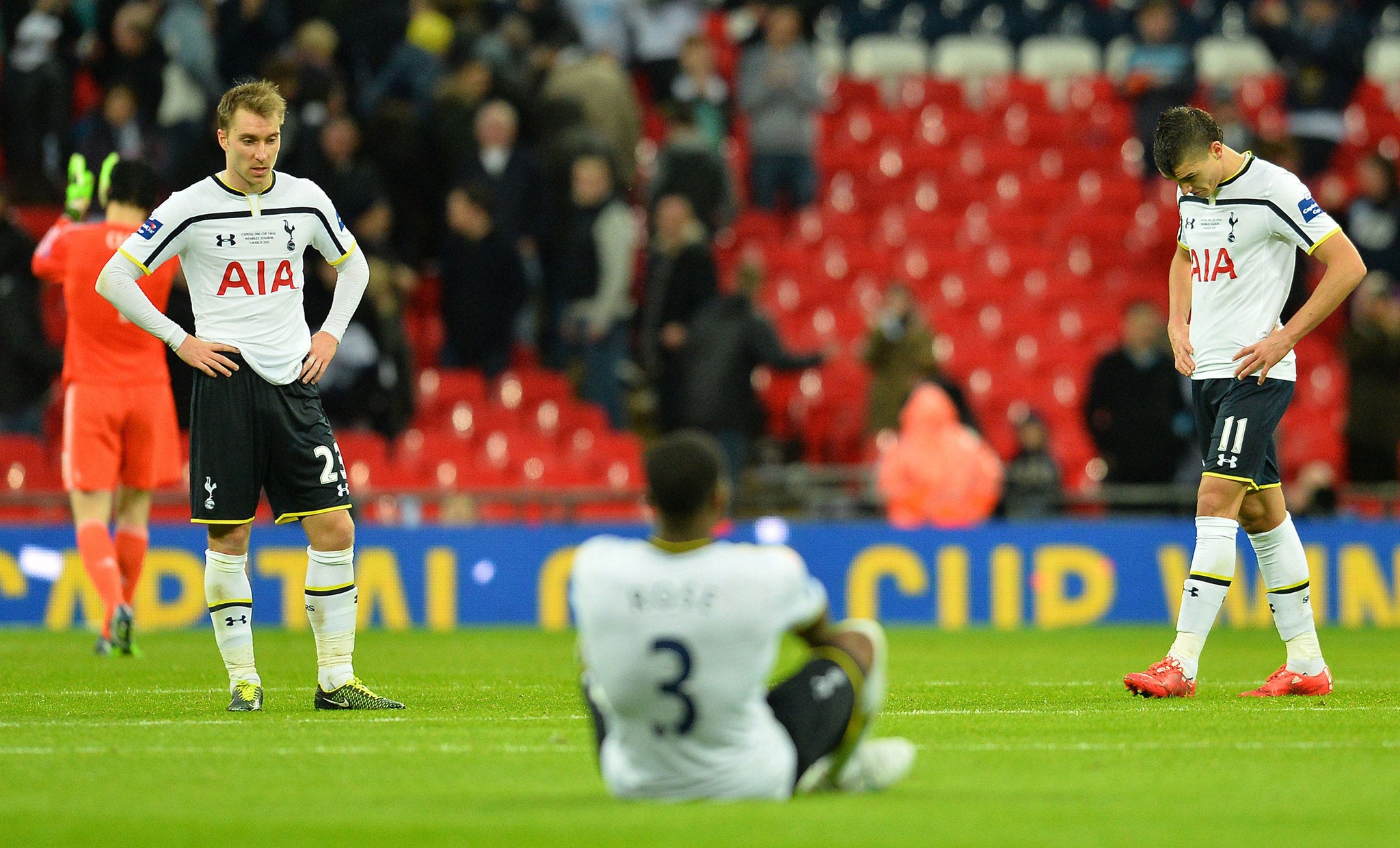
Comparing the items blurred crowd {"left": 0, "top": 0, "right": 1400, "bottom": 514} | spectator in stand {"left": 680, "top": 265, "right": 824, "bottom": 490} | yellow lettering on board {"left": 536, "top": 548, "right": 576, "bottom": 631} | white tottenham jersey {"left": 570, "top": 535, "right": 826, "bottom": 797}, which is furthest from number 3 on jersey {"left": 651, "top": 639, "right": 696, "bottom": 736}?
spectator in stand {"left": 680, "top": 265, "right": 824, "bottom": 490}

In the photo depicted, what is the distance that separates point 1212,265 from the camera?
846cm

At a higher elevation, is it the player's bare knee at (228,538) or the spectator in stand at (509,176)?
the spectator in stand at (509,176)

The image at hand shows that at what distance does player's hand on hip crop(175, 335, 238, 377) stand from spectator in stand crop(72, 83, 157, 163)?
938cm

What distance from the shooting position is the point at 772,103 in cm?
1956

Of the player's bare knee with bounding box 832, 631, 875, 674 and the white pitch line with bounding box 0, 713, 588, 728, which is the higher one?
the player's bare knee with bounding box 832, 631, 875, 674

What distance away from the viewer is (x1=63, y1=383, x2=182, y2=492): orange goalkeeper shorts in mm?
10938

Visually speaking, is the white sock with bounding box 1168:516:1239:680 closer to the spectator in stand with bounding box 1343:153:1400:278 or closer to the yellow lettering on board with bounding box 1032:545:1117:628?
the yellow lettering on board with bounding box 1032:545:1117:628

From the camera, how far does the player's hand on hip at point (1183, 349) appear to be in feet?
28.3

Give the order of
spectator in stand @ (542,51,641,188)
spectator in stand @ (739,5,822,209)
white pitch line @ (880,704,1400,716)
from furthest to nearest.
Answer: spectator in stand @ (739,5,822,209), spectator in stand @ (542,51,641,188), white pitch line @ (880,704,1400,716)

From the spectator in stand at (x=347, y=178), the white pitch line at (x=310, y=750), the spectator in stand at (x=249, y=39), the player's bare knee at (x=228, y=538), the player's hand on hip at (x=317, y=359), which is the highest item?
the spectator in stand at (x=249, y=39)

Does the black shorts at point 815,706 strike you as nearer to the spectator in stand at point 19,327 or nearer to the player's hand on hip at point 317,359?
the player's hand on hip at point 317,359

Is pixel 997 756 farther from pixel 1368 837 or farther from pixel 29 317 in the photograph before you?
pixel 29 317

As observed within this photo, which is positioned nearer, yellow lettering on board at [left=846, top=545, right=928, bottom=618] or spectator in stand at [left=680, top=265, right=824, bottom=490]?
yellow lettering on board at [left=846, top=545, right=928, bottom=618]

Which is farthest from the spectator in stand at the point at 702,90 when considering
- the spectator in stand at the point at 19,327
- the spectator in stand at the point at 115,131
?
the spectator in stand at the point at 19,327
